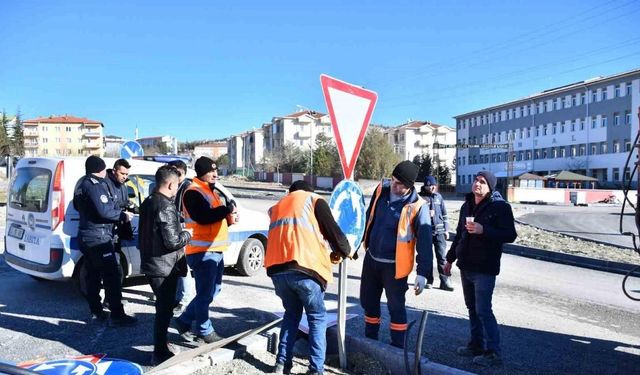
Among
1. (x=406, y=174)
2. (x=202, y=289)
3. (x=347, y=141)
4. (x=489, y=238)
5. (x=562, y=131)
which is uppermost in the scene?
(x=562, y=131)

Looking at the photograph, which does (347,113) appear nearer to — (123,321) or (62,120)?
(123,321)

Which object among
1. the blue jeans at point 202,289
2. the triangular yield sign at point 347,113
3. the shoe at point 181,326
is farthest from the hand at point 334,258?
→ the shoe at point 181,326

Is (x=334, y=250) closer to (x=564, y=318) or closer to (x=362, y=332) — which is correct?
(x=362, y=332)

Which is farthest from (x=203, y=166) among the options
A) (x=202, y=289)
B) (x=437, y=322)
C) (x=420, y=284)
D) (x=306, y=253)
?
(x=437, y=322)

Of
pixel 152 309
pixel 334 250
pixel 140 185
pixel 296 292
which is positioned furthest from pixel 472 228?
pixel 140 185

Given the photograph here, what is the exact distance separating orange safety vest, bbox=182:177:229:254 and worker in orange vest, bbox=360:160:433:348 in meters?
1.47

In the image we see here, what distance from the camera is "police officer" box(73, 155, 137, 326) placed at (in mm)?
5598

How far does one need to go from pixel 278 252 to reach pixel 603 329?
4458 millimetres

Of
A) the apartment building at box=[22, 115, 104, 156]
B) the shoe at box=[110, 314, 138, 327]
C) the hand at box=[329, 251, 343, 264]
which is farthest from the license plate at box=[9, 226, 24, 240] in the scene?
the apartment building at box=[22, 115, 104, 156]

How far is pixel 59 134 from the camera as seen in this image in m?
108

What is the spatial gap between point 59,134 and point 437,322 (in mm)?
116585

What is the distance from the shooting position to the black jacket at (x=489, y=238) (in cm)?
478

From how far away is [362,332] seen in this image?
5.70 m

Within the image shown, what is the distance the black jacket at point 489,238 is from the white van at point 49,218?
264cm
